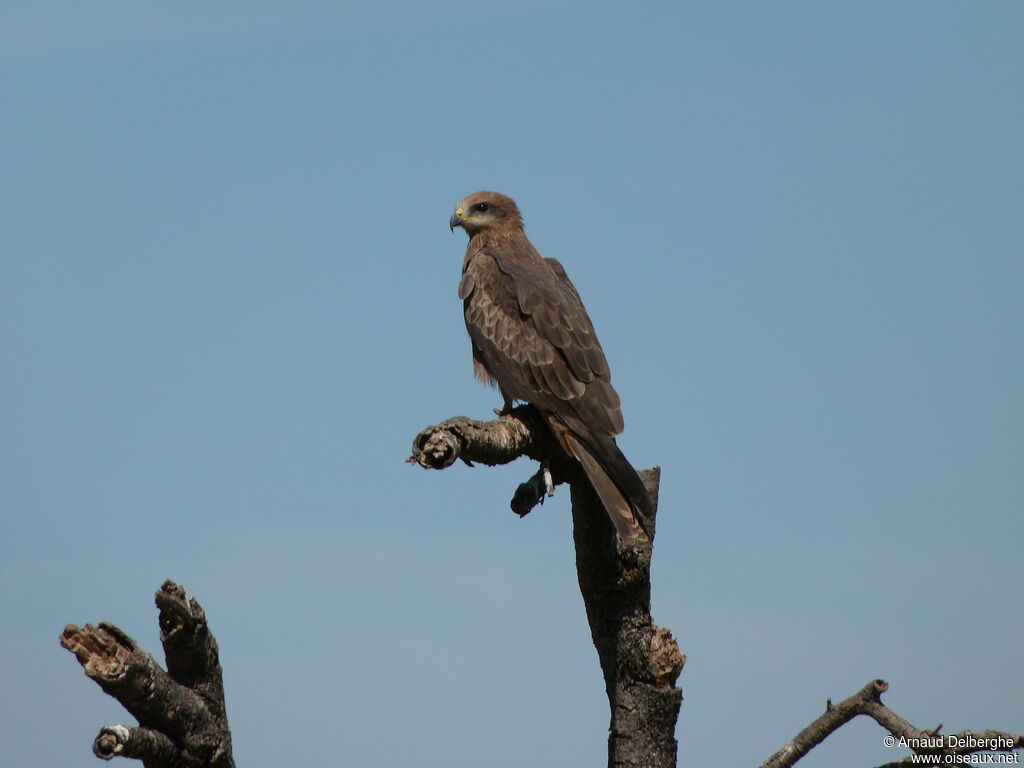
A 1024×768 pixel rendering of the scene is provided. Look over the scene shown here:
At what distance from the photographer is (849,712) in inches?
219

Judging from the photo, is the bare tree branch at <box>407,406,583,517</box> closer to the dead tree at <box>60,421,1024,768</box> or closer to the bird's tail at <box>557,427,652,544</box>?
the dead tree at <box>60,421,1024,768</box>

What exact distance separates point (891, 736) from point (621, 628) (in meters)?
1.55

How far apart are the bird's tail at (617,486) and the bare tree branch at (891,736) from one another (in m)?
1.36

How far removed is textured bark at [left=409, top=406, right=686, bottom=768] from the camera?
6.36 meters

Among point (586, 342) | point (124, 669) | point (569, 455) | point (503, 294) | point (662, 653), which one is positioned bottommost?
point (124, 669)

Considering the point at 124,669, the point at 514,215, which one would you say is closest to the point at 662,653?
the point at 124,669

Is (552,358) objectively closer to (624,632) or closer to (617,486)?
(617,486)

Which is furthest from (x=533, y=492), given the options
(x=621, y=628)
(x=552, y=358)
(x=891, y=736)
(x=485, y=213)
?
(x=485, y=213)

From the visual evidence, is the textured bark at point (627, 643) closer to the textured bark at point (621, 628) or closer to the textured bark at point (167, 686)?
the textured bark at point (621, 628)

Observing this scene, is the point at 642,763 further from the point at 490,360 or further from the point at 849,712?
the point at 490,360

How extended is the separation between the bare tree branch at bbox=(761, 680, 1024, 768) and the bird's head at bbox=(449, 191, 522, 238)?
542 centimetres

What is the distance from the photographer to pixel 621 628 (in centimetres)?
654

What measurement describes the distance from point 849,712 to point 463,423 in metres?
2.21

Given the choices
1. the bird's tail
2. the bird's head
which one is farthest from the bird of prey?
the bird's head
